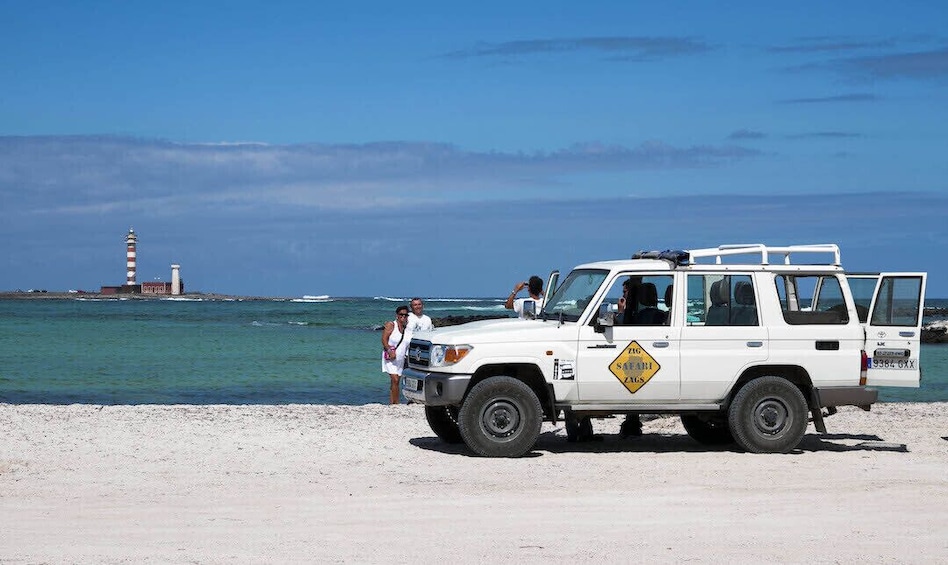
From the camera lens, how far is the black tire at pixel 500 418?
12.8 meters

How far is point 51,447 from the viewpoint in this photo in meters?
13.8

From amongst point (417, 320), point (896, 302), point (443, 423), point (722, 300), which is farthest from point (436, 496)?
point (417, 320)

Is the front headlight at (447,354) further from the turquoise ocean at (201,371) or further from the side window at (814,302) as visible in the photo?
the turquoise ocean at (201,371)

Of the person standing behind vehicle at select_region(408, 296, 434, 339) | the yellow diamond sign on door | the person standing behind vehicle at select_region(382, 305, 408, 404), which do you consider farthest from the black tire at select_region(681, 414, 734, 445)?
the person standing behind vehicle at select_region(382, 305, 408, 404)

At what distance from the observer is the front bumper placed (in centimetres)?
1282

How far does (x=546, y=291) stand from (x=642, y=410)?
1.89 metres

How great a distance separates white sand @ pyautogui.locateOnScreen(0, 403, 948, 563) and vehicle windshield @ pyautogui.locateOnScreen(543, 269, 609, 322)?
1.51m

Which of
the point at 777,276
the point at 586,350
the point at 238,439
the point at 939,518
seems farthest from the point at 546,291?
the point at 939,518

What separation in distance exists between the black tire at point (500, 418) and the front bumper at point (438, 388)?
12 centimetres

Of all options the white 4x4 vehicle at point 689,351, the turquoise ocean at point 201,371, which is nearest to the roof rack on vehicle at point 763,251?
the white 4x4 vehicle at point 689,351

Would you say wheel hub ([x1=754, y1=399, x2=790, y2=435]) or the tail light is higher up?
the tail light

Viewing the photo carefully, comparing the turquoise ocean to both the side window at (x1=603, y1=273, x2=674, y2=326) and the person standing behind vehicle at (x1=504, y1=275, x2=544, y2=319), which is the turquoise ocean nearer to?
the person standing behind vehicle at (x1=504, y1=275, x2=544, y2=319)

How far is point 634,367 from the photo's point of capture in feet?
42.7

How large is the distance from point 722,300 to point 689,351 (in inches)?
26.2
